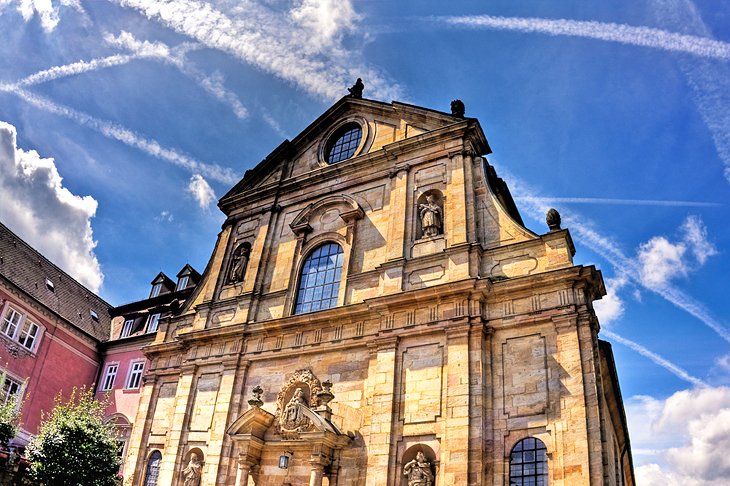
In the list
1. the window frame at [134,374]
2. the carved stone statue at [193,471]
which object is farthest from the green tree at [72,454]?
the window frame at [134,374]

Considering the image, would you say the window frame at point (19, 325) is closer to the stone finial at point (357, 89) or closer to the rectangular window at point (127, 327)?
the rectangular window at point (127, 327)

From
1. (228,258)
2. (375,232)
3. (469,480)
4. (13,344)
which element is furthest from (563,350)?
(13,344)

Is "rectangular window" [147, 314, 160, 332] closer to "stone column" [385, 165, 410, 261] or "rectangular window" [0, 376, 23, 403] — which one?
"rectangular window" [0, 376, 23, 403]

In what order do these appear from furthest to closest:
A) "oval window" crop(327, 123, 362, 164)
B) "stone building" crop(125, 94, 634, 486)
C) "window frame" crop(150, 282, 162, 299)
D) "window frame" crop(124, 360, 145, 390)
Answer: "window frame" crop(150, 282, 162, 299), "window frame" crop(124, 360, 145, 390), "oval window" crop(327, 123, 362, 164), "stone building" crop(125, 94, 634, 486)

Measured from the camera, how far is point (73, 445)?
55.2 ft

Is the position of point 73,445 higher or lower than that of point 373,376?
lower

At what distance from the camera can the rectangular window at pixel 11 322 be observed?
73.2 feet

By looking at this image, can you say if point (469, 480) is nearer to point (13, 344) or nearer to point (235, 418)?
point (235, 418)

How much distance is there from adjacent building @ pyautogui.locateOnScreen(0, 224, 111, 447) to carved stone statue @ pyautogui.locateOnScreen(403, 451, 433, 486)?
15936mm

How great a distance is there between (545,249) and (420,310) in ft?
11.5

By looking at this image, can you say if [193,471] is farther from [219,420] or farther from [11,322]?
[11,322]

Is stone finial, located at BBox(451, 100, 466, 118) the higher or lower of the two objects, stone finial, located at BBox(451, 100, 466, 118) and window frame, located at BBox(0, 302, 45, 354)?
the higher

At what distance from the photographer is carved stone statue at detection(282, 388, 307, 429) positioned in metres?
15.1

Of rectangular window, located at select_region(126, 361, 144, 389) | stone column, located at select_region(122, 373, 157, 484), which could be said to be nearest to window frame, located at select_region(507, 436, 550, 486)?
stone column, located at select_region(122, 373, 157, 484)
